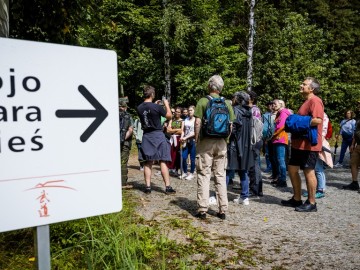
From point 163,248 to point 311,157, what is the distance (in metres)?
2.87

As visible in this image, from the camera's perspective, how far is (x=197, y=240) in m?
4.14

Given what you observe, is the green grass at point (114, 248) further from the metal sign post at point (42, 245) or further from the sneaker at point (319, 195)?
the sneaker at point (319, 195)

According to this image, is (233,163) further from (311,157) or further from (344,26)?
(344,26)

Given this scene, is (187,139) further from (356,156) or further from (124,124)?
(356,156)

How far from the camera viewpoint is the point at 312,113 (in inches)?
205

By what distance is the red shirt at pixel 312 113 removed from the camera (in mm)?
5172

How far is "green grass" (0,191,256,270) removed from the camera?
10.1 feet

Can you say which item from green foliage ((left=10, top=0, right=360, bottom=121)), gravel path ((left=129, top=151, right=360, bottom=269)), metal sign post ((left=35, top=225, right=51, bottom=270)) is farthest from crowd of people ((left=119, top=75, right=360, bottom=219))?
green foliage ((left=10, top=0, right=360, bottom=121))

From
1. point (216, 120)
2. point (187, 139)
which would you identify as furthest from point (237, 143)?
point (187, 139)

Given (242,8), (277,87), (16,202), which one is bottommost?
(16,202)

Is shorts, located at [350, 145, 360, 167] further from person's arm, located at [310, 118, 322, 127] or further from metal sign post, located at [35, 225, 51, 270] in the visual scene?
metal sign post, located at [35, 225, 51, 270]

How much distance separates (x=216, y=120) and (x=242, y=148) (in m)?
1.40

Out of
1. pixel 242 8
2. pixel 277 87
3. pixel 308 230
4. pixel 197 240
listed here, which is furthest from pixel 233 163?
pixel 242 8

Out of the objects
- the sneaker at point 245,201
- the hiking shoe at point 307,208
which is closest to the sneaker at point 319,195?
the hiking shoe at point 307,208
